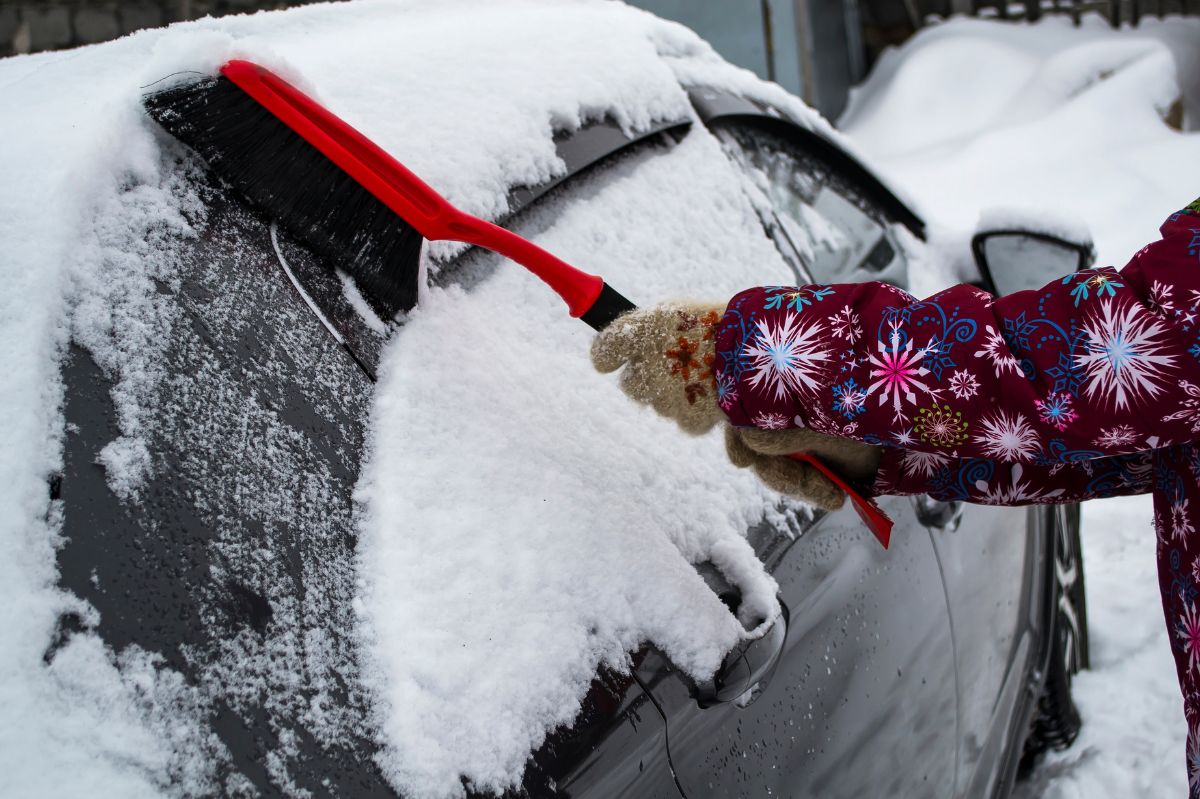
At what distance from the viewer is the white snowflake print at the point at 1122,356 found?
99 centimetres

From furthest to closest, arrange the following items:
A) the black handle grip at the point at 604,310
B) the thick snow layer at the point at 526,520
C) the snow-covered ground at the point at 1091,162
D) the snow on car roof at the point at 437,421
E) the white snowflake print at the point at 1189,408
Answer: the snow-covered ground at the point at 1091,162 < the black handle grip at the point at 604,310 < the white snowflake print at the point at 1189,408 < the thick snow layer at the point at 526,520 < the snow on car roof at the point at 437,421

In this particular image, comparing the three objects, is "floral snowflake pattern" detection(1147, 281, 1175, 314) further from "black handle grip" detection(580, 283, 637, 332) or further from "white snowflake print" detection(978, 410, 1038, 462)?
"black handle grip" detection(580, 283, 637, 332)

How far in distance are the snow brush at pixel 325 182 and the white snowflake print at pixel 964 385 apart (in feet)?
1.31

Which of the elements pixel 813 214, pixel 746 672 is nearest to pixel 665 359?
pixel 746 672

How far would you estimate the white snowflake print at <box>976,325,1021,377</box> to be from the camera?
1047 mm

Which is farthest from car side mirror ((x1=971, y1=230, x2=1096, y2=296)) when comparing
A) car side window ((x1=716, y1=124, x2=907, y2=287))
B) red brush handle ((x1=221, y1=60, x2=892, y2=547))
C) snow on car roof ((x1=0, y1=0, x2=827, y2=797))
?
red brush handle ((x1=221, y1=60, x2=892, y2=547))

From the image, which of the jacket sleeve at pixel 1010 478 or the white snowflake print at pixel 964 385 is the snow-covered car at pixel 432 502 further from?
the white snowflake print at pixel 964 385

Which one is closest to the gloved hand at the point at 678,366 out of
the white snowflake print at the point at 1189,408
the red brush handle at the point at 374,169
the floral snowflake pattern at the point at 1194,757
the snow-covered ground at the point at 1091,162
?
the red brush handle at the point at 374,169

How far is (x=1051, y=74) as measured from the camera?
21.0 ft

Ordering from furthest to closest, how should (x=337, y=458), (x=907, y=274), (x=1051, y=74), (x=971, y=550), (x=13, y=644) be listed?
(x=1051, y=74) → (x=907, y=274) → (x=971, y=550) → (x=337, y=458) → (x=13, y=644)

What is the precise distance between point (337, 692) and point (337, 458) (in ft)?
0.72

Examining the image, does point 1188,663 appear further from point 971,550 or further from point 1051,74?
point 1051,74

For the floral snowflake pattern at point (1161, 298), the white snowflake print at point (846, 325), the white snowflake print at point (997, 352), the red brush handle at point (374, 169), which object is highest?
the red brush handle at point (374, 169)

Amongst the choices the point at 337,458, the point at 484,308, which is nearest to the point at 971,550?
the point at 484,308
